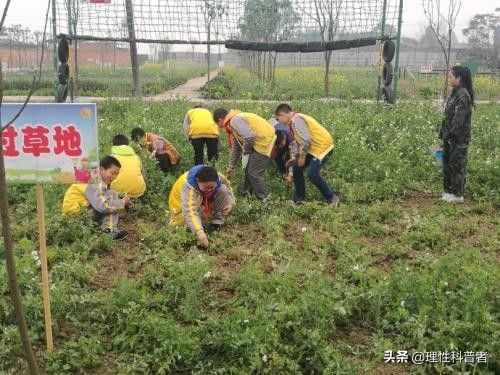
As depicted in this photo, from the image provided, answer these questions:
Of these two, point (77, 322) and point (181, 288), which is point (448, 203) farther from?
point (77, 322)

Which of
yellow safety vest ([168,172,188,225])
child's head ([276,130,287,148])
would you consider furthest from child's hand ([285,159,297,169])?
yellow safety vest ([168,172,188,225])

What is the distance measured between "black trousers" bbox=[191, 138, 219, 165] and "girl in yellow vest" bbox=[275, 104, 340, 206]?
5.16ft

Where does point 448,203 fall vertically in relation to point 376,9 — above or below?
below

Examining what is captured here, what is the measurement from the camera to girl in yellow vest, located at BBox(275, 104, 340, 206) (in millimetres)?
6777

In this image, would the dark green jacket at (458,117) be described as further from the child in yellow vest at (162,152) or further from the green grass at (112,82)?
the green grass at (112,82)

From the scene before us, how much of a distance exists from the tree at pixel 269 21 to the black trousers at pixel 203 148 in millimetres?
4360

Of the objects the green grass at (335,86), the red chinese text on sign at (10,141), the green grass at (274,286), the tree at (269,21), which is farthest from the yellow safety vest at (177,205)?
the green grass at (335,86)

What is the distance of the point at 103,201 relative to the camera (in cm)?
598

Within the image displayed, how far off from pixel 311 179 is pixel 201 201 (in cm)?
159

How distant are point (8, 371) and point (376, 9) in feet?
31.9

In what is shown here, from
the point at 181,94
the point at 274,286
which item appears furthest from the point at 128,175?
the point at 181,94

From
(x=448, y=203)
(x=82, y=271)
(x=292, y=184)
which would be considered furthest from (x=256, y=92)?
(x=82, y=271)

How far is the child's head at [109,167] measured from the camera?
6027 mm

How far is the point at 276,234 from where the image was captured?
591 cm
